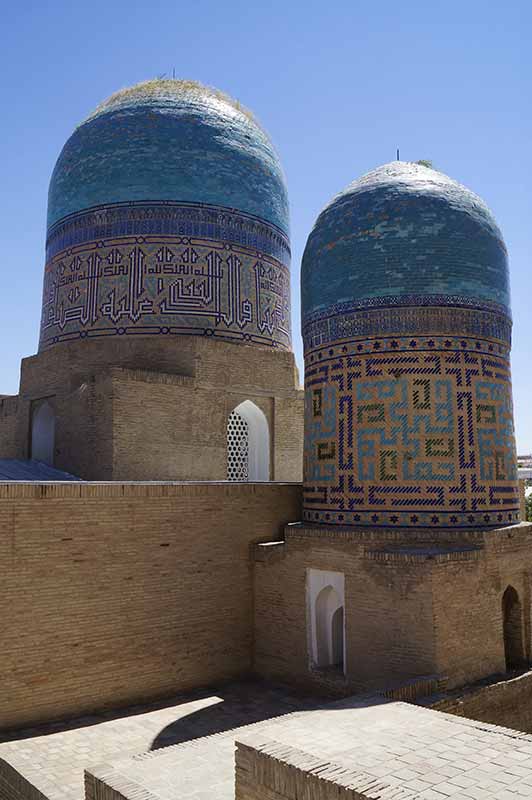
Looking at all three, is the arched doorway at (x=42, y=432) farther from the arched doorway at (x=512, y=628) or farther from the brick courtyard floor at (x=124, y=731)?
the arched doorway at (x=512, y=628)

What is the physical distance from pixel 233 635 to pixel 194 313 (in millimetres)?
4849

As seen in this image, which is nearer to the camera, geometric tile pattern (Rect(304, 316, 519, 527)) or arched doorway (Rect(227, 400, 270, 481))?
geometric tile pattern (Rect(304, 316, 519, 527))

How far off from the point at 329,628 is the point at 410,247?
3855 millimetres

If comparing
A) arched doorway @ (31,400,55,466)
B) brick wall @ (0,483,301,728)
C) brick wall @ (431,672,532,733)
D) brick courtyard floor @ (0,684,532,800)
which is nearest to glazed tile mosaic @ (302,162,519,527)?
brick wall @ (0,483,301,728)

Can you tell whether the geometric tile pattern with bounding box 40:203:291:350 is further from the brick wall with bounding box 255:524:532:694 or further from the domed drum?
the brick wall with bounding box 255:524:532:694

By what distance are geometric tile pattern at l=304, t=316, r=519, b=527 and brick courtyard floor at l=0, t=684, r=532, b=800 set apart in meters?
2.29

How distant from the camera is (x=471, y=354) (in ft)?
23.8

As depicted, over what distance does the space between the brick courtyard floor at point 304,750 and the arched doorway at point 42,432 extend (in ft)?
17.2

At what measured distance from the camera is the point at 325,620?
6949mm

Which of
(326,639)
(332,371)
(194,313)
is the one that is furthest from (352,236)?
(326,639)

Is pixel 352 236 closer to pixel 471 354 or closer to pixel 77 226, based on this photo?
pixel 471 354

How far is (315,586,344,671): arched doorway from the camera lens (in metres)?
6.90

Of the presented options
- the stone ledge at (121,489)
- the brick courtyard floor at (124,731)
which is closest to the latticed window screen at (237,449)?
the stone ledge at (121,489)

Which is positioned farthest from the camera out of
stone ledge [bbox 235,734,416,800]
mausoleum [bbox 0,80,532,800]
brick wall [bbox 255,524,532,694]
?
brick wall [bbox 255,524,532,694]
